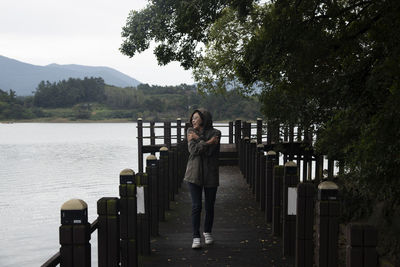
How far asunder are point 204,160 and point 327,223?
2295 millimetres

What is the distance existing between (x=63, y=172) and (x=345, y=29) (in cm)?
3338

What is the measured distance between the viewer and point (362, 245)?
9.96 feet

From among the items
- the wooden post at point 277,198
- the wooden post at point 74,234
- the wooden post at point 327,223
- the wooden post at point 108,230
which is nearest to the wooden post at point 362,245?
the wooden post at point 327,223

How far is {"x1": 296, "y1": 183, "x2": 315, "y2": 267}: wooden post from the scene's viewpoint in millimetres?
5172

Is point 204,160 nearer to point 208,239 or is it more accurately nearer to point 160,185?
point 208,239

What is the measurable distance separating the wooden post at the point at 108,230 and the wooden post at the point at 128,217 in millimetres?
654

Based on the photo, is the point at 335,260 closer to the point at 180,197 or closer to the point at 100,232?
the point at 100,232

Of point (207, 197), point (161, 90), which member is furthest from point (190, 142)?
point (161, 90)

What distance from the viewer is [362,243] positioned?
3029mm

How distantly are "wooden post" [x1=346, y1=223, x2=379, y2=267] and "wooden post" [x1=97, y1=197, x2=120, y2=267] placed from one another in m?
2.21

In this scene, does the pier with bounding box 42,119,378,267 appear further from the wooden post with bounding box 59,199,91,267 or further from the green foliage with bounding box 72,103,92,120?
the green foliage with bounding box 72,103,92,120

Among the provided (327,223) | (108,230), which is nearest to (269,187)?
(327,223)

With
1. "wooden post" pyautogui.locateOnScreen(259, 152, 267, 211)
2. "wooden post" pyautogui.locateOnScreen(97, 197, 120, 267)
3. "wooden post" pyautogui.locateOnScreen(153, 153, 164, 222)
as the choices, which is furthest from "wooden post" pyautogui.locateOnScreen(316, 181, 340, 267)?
"wooden post" pyautogui.locateOnScreen(259, 152, 267, 211)

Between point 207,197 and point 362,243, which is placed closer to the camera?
point 362,243
